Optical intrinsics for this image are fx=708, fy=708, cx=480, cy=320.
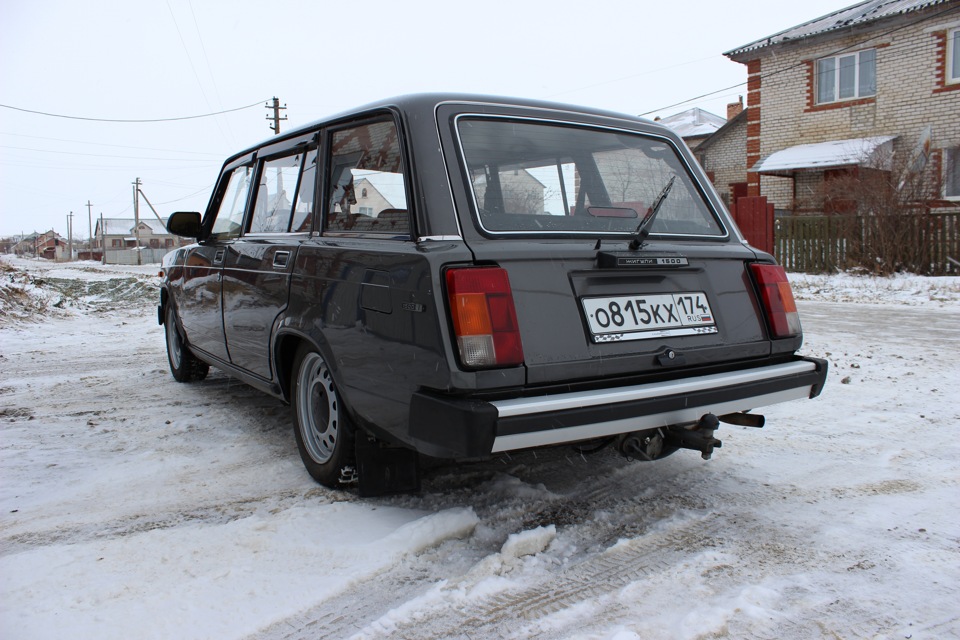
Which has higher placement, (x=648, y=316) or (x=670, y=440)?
(x=648, y=316)

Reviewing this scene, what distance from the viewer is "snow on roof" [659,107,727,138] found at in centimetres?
3719

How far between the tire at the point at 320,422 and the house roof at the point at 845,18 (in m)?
22.2

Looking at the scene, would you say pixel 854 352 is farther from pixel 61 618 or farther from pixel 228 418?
pixel 61 618

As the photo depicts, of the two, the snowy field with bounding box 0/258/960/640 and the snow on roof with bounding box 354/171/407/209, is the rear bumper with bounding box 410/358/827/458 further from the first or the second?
the snow on roof with bounding box 354/171/407/209

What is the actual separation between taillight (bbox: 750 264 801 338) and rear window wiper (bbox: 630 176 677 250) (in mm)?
516

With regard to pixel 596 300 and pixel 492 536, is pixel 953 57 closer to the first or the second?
pixel 596 300

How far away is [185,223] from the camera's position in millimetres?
4859

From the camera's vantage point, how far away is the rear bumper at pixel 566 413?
7.63 ft

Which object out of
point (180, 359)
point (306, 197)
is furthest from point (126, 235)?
point (306, 197)

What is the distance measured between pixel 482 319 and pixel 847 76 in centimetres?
2360

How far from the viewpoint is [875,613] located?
7.23 feet

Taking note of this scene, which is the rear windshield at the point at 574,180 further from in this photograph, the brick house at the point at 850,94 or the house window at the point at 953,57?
the house window at the point at 953,57

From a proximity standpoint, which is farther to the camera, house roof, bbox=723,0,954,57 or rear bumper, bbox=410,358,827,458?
house roof, bbox=723,0,954,57

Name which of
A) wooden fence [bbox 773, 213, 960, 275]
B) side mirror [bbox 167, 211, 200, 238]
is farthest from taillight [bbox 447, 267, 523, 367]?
wooden fence [bbox 773, 213, 960, 275]
